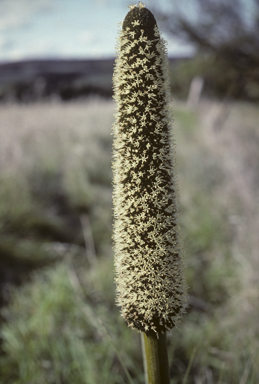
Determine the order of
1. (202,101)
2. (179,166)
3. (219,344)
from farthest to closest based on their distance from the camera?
1. (202,101)
2. (179,166)
3. (219,344)

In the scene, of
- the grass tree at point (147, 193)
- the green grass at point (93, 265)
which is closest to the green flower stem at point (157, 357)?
the grass tree at point (147, 193)

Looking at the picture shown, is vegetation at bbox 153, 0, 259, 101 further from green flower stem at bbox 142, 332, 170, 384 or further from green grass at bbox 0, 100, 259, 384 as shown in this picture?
green flower stem at bbox 142, 332, 170, 384

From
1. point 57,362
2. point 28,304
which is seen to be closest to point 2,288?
point 28,304

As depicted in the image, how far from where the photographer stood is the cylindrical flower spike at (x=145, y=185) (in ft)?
3.07

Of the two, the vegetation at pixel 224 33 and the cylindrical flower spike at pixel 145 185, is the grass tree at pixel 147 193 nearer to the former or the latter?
the cylindrical flower spike at pixel 145 185

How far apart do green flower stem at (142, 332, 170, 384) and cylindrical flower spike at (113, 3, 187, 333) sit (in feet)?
0.12

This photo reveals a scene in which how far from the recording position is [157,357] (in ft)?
3.53

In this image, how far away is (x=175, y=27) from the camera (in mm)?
10992

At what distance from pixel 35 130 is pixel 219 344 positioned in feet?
23.4

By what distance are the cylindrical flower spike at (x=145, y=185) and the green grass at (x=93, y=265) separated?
0.32m

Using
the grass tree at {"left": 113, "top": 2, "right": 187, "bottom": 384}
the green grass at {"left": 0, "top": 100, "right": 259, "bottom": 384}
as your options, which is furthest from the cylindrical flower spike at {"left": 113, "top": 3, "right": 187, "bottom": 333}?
the green grass at {"left": 0, "top": 100, "right": 259, "bottom": 384}

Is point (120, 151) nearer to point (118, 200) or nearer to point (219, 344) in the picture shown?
point (118, 200)

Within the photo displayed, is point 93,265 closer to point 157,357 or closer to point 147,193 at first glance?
point 157,357

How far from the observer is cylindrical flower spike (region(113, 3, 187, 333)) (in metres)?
0.93
